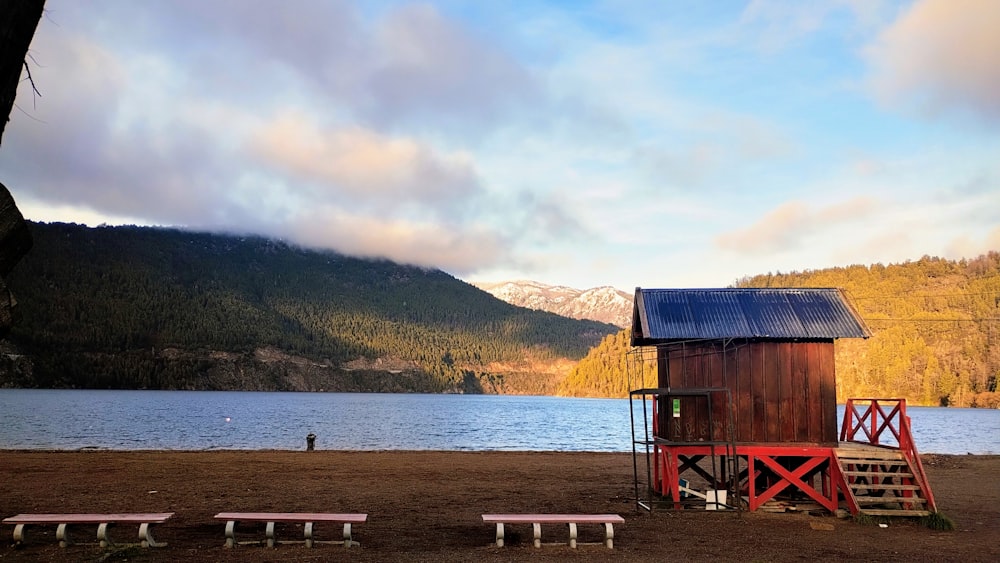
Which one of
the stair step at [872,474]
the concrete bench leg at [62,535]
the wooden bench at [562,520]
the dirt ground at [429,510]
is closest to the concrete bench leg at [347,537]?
the dirt ground at [429,510]

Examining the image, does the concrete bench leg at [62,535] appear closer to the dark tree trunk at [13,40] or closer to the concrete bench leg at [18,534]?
the concrete bench leg at [18,534]

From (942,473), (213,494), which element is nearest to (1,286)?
(213,494)

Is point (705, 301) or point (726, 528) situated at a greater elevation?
point (705, 301)

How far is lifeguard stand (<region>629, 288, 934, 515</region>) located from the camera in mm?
20438

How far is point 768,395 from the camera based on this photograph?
21.2 m

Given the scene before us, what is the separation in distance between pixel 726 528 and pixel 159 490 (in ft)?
54.8

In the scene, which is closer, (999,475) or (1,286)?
(1,286)

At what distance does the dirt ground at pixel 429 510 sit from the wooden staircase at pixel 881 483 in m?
0.54

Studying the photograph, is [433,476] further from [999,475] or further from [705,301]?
[999,475]

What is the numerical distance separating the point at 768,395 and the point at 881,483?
3.46 meters

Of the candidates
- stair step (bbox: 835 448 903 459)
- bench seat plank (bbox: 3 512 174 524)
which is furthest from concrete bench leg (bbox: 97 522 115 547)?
stair step (bbox: 835 448 903 459)

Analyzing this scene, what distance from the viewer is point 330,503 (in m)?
22.2

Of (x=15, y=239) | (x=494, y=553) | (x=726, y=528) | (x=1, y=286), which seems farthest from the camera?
(x=726, y=528)

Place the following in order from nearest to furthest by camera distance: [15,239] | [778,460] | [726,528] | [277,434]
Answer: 1. [15,239]
2. [726,528]
3. [778,460]
4. [277,434]
